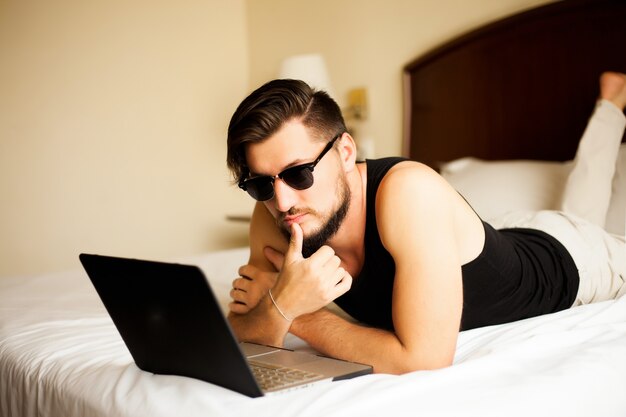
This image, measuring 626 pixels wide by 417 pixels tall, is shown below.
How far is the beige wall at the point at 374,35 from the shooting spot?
10.6ft

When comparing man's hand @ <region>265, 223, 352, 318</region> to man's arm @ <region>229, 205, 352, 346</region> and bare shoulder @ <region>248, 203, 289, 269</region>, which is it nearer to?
man's arm @ <region>229, 205, 352, 346</region>

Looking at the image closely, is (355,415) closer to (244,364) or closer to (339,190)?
(244,364)

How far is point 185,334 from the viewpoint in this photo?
116 cm

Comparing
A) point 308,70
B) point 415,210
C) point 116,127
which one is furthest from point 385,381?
point 116,127

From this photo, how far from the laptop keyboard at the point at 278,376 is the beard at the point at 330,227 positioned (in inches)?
14.5

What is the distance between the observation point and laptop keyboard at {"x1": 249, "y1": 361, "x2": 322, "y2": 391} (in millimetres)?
1188

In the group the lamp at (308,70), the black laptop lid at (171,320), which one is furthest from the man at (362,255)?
the lamp at (308,70)

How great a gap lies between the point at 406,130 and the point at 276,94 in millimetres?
2043

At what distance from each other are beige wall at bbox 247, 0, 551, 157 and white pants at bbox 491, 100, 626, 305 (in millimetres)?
784

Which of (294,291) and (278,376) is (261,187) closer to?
(294,291)

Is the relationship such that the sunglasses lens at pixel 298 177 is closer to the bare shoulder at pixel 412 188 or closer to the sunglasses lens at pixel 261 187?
the sunglasses lens at pixel 261 187

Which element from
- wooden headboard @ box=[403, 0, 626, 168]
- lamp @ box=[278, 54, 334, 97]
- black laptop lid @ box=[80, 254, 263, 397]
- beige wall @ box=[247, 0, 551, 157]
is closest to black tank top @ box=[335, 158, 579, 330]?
black laptop lid @ box=[80, 254, 263, 397]

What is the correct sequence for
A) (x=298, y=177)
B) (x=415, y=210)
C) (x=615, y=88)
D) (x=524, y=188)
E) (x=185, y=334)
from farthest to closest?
(x=524, y=188) → (x=615, y=88) → (x=298, y=177) → (x=415, y=210) → (x=185, y=334)

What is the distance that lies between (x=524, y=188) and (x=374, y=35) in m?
1.50
